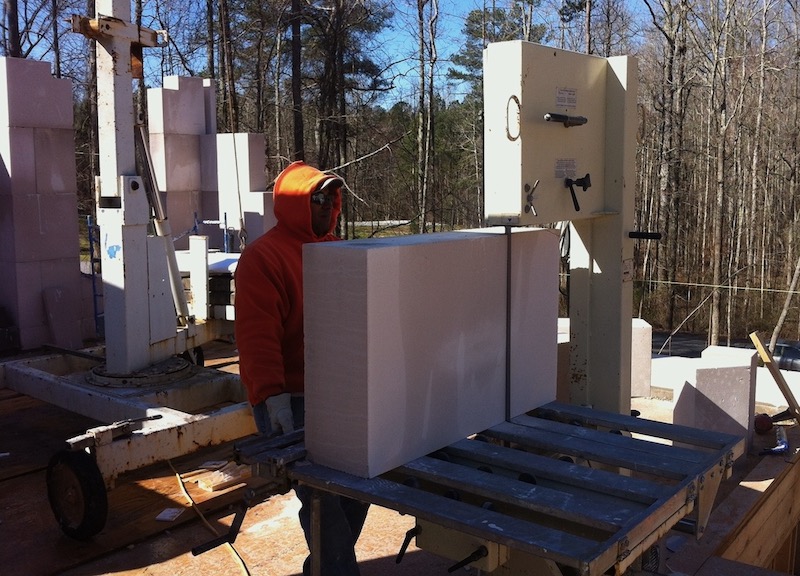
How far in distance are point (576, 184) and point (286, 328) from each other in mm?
1524

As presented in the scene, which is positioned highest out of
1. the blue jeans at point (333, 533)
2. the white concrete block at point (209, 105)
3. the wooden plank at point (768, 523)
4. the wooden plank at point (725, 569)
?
the white concrete block at point (209, 105)

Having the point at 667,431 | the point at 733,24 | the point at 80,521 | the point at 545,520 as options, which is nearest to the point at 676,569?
the point at 667,431

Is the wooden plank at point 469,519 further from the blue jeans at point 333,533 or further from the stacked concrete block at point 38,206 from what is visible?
the stacked concrete block at point 38,206

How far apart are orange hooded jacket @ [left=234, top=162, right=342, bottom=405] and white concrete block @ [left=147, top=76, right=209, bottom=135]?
9654 millimetres

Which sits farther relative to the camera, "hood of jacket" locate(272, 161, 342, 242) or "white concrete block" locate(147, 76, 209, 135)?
"white concrete block" locate(147, 76, 209, 135)

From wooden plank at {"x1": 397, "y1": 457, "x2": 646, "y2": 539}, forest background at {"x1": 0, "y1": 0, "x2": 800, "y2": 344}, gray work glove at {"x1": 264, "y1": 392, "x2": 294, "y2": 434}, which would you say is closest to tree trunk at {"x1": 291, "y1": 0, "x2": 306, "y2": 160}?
forest background at {"x1": 0, "y1": 0, "x2": 800, "y2": 344}

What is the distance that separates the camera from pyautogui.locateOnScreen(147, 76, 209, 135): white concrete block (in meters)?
12.5

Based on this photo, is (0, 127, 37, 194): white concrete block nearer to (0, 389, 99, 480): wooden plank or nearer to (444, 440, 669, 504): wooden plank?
(0, 389, 99, 480): wooden plank

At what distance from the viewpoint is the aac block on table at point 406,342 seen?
264cm

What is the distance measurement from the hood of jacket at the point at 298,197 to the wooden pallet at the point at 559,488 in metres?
1.15

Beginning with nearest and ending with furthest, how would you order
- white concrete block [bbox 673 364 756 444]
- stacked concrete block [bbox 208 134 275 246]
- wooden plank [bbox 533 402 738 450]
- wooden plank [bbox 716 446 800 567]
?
wooden plank [bbox 533 402 738 450] < wooden plank [bbox 716 446 800 567] < white concrete block [bbox 673 364 756 444] < stacked concrete block [bbox 208 134 275 246]

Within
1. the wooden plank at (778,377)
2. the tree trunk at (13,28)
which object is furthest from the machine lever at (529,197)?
the tree trunk at (13,28)

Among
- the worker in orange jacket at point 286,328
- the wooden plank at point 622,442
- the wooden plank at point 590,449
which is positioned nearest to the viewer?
the wooden plank at point 590,449

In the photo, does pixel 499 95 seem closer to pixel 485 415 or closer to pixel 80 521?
pixel 485 415
